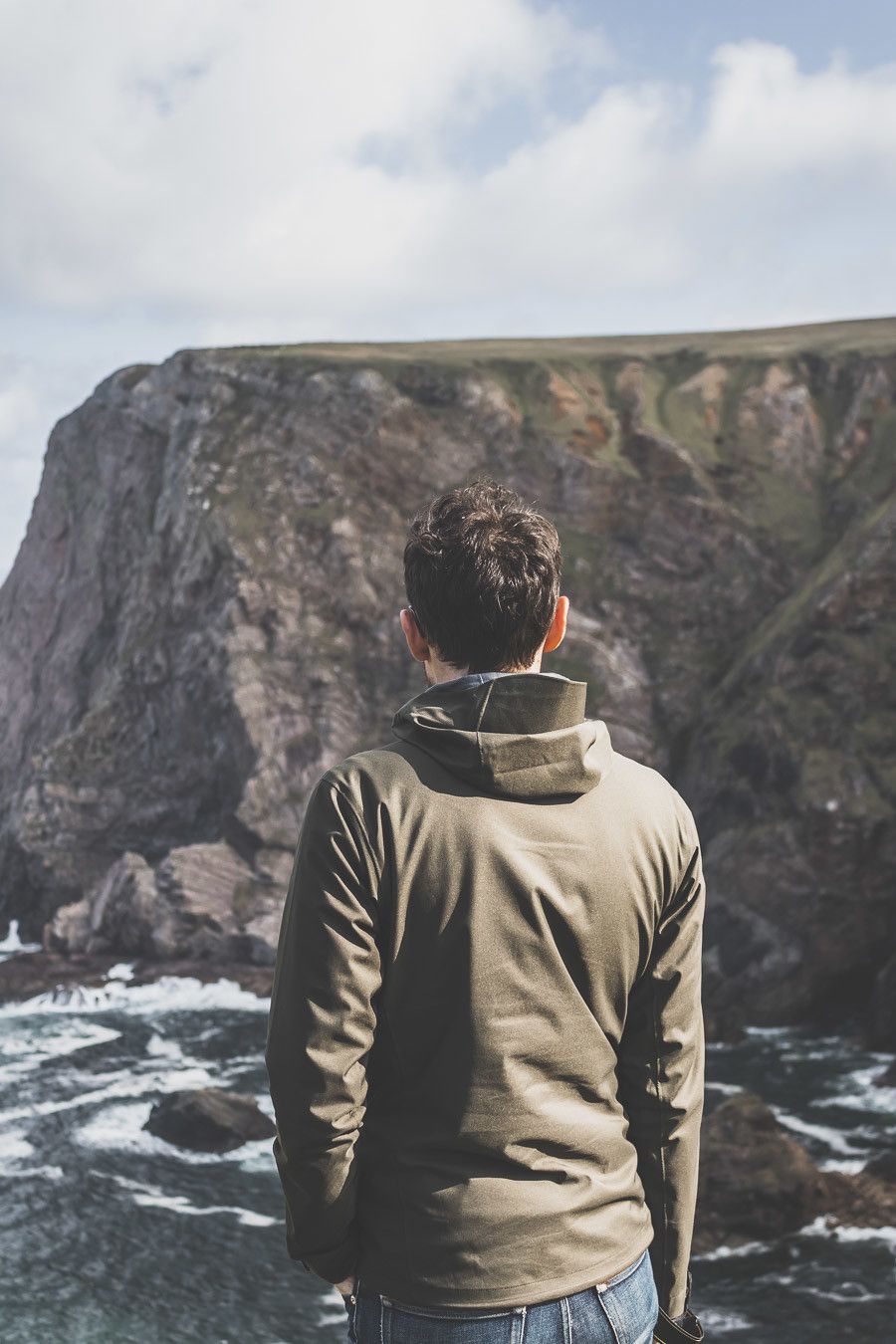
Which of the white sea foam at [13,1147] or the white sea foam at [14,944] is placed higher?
the white sea foam at [13,1147]

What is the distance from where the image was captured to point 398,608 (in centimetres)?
8800

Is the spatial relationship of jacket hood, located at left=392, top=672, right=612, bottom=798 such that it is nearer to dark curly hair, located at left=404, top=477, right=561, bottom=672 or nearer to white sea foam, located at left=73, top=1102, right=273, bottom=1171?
dark curly hair, located at left=404, top=477, right=561, bottom=672

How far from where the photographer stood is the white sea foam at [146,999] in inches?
2547

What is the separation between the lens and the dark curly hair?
4.56 meters

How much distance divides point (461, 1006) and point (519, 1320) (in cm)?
107

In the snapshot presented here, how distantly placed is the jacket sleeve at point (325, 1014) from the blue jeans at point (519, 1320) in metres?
0.30

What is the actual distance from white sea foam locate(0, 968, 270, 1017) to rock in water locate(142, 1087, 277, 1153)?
1756 cm

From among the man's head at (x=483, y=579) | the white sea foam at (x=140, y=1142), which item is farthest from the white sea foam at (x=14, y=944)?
the man's head at (x=483, y=579)

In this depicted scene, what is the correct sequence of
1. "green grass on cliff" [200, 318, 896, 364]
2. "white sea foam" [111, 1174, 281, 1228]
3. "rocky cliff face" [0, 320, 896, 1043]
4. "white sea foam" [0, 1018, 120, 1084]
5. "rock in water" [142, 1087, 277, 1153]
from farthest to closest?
1. "green grass on cliff" [200, 318, 896, 364]
2. "rocky cliff face" [0, 320, 896, 1043]
3. "white sea foam" [0, 1018, 120, 1084]
4. "rock in water" [142, 1087, 277, 1153]
5. "white sea foam" [111, 1174, 281, 1228]

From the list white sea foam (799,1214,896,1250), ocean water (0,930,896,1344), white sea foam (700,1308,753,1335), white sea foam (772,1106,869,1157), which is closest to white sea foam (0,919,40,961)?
ocean water (0,930,896,1344)

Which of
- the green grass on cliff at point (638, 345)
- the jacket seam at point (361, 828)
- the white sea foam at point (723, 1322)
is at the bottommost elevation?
the white sea foam at point (723, 1322)

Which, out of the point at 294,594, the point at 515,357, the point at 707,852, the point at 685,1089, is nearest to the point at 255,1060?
the point at 707,852

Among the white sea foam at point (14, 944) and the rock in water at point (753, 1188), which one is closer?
the rock in water at point (753, 1188)

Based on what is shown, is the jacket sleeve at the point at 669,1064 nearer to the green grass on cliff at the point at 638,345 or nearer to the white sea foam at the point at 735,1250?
the white sea foam at the point at 735,1250
